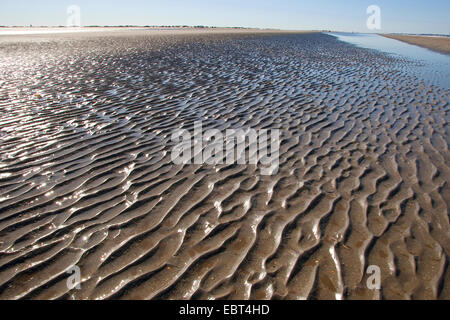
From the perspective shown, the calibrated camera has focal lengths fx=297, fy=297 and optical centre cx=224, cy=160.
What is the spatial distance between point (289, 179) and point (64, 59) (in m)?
17.1

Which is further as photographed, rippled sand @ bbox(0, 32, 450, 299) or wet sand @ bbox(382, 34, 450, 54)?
wet sand @ bbox(382, 34, 450, 54)

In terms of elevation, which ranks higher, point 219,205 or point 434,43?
point 434,43

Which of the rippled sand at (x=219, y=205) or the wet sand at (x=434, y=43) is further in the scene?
the wet sand at (x=434, y=43)

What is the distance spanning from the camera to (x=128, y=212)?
4.27 meters

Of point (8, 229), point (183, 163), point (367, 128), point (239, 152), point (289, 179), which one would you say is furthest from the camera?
point (367, 128)

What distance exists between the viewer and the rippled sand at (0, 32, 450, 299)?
3299 millimetres

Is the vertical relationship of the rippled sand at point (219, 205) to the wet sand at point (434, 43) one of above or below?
below

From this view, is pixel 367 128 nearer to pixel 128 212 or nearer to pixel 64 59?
pixel 128 212

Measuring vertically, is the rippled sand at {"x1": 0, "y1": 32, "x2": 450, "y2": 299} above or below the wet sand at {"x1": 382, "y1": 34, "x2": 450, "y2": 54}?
below

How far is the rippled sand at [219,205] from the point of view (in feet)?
10.8

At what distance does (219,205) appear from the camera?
4496 mm

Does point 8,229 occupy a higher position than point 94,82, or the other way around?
point 94,82

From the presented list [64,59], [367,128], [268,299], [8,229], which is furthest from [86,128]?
[64,59]
